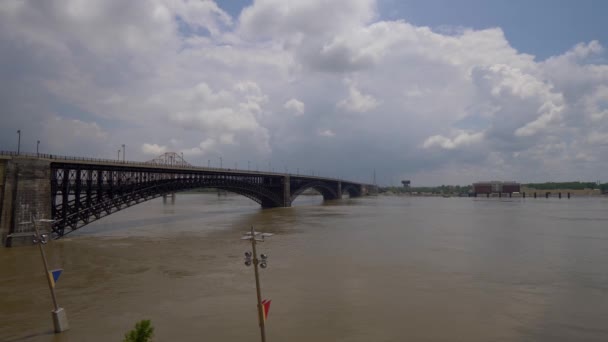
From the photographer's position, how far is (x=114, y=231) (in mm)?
48781

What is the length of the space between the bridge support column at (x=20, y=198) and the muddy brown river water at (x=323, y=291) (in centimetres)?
205

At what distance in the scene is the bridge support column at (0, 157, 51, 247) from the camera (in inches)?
1341

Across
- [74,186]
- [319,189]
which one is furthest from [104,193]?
[319,189]

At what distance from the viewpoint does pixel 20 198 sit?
34.8 m

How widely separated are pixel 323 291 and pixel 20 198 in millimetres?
31383

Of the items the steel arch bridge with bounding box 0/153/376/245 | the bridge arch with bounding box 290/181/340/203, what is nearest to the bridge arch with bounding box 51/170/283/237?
the steel arch bridge with bounding box 0/153/376/245

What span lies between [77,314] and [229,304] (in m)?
6.86

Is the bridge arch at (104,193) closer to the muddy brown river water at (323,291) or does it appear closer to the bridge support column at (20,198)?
the bridge support column at (20,198)

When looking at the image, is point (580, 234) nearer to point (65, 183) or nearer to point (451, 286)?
point (451, 286)

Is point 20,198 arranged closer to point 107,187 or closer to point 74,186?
point 74,186

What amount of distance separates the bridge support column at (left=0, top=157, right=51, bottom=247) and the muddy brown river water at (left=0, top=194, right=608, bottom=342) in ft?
6.72

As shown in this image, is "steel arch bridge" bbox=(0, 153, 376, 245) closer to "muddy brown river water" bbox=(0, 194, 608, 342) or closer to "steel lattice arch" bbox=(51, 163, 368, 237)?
"steel lattice arch" bbox=(51, 163, 368, 237)

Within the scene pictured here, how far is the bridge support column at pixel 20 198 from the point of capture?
112ft

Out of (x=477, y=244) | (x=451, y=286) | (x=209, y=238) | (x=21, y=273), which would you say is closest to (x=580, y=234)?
(x=477, y=244)
